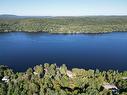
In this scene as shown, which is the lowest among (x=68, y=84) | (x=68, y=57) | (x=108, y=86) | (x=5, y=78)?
(x=68, y=57)

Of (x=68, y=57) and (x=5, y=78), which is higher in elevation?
Answer: (x=5, y=78)

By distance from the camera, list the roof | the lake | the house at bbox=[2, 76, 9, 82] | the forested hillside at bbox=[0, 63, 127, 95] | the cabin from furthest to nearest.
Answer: the lake
the house at bbox=[2, 76, 9, 82]
the roof
the cabin
the forested hillside at bbox=[0, 63, 127, 95]

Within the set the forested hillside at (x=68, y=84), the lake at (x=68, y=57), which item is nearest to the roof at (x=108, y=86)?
the forested hillside at (x=68, y=84)

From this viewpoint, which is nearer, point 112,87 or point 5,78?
point 112,87

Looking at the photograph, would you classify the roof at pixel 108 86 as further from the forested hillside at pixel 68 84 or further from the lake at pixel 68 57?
the lake at pixel 68 57

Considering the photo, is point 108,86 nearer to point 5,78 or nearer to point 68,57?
point 5,78

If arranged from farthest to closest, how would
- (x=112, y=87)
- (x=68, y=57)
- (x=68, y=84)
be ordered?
(x=68, y=57)
(x=68, y=84)
(x=112, y=87)

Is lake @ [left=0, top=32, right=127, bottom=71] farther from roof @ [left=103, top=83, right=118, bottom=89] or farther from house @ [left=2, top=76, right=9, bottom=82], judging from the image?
roof @ [left=103, top=83, right=118, bottom=89]

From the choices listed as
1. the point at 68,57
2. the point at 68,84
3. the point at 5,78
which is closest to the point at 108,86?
the point at 68,84

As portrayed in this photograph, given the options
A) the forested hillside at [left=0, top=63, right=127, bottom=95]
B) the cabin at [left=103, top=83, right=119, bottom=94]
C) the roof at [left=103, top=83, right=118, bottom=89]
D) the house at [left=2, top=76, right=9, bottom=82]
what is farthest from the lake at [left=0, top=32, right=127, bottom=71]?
the cabin at [left=103, top=83, right=119, bottom=94]

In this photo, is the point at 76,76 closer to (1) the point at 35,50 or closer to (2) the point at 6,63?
(2) the point at 6,63

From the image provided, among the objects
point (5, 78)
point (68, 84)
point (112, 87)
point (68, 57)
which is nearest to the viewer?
point (112, 87)

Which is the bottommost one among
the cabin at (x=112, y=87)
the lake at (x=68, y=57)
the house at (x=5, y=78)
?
the lake at (x=68, y=57)
